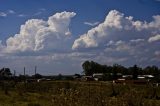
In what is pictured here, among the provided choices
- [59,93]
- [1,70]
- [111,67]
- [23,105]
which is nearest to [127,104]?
[59,93]

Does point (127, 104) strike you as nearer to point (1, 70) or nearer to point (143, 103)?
point (143, 103)

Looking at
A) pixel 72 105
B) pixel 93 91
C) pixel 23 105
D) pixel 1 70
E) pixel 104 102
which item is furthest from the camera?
pixel 1 70

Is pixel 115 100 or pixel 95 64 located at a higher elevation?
pixel 95 64

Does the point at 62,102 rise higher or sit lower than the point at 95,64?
lower

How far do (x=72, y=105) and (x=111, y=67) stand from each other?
16400cm

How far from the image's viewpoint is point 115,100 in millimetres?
14469

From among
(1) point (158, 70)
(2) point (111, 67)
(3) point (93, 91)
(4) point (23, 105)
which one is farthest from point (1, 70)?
(3) point (93, 91)

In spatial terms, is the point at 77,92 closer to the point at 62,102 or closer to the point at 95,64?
the point at 62,102

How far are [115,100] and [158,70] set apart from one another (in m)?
166

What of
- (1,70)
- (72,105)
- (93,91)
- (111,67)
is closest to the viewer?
(72,105)

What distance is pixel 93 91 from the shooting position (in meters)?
15.4

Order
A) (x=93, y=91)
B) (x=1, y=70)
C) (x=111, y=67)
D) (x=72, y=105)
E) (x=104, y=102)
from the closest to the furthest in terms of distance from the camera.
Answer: (x=72, y=105)
(x=104, y=102)
(x=93, y=91)
(x=1, y=70)
(x=111, y=67)

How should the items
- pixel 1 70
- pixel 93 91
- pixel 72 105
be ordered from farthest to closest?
1. pixel 1 70
2. pixel 93 91
3. pixel 72 105

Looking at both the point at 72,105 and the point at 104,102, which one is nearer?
the point at 72,105
